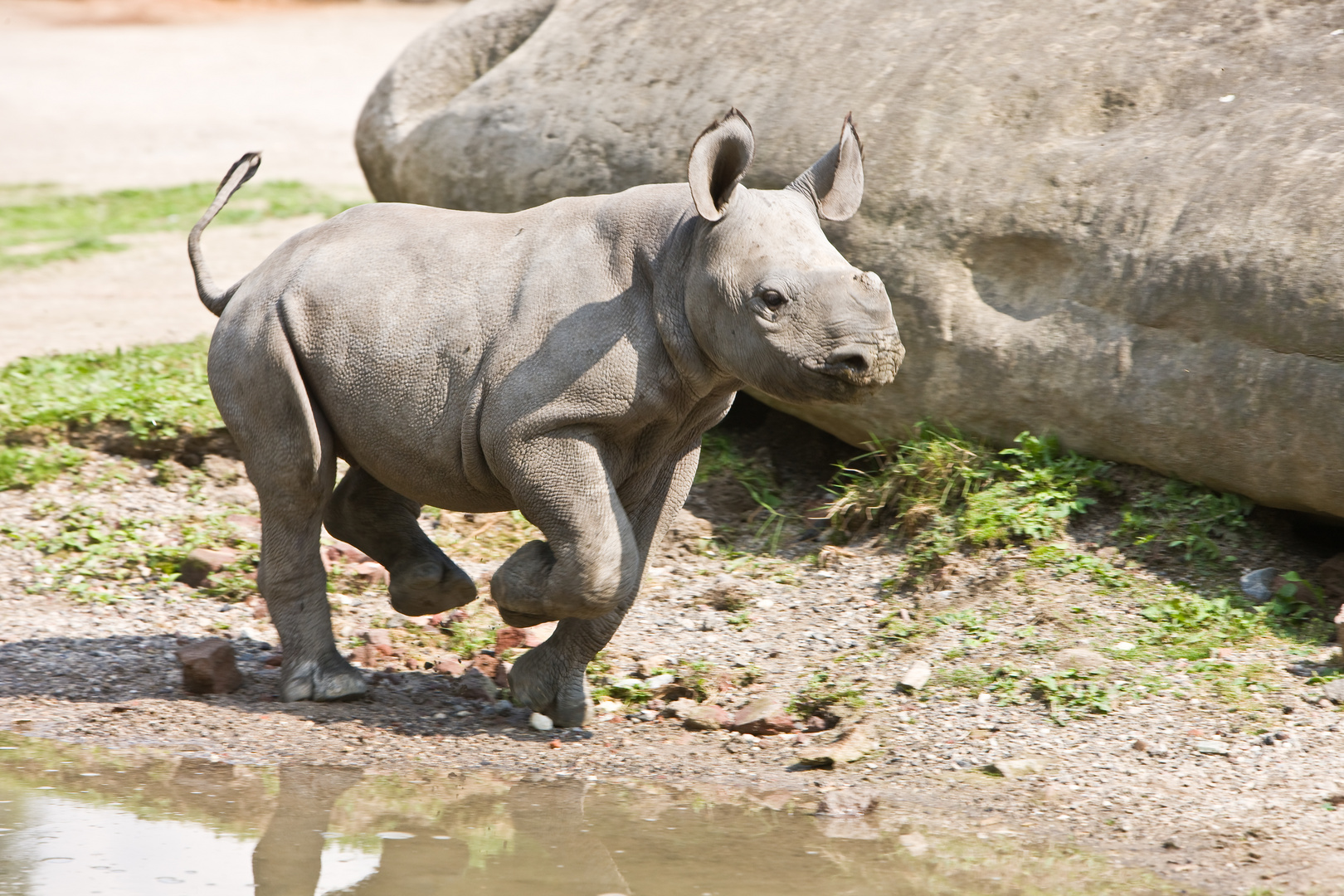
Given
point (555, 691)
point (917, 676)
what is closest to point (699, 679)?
point (555, 691)

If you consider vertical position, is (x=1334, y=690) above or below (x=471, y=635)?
above

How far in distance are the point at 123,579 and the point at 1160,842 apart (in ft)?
13.5

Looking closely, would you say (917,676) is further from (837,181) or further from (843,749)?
(837,181)

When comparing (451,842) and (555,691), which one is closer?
(451,842)

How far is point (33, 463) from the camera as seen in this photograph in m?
6.74

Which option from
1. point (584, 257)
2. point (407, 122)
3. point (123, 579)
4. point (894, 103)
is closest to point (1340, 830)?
point (584, 257)

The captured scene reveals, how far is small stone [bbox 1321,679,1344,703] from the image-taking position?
4566mm

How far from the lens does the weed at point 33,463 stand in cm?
667

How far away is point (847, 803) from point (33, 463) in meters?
4.26

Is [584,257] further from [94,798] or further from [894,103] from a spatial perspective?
[894,103]

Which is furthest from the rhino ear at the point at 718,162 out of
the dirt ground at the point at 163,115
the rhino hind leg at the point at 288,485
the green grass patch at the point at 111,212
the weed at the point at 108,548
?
the green grass patch at the point at 111,212

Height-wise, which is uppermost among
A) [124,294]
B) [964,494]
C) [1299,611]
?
[124,294]

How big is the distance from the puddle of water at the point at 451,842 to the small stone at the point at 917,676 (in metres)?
0.89

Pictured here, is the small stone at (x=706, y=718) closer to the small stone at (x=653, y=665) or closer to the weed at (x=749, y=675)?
the weed at (x=749, y=675)
